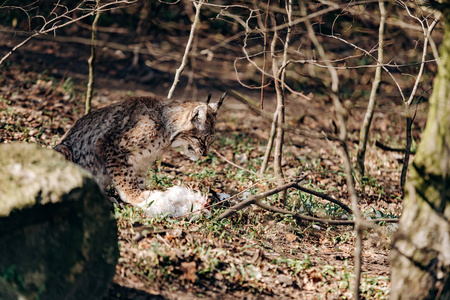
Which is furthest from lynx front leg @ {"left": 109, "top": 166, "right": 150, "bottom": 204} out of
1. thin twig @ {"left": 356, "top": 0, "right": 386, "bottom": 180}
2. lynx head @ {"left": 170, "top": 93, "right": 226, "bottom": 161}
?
thin twig @ {"left": 356, "top": 0, "right": 386, "bottom": 180}

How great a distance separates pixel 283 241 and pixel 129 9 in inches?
296

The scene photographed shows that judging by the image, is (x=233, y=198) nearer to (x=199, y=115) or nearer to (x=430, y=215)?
(x=199, y=115)

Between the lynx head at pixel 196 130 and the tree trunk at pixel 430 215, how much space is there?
220cm

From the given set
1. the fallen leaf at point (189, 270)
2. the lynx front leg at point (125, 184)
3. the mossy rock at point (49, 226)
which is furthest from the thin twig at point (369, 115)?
the mossy rock at point (49, 226)

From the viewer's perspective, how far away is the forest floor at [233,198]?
4.01 metres

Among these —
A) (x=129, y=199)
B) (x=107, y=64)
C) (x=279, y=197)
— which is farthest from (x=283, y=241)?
(x=107, y=64)

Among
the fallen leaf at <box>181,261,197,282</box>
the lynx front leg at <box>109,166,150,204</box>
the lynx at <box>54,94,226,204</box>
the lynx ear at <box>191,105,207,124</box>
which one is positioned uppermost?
the lynx ear at <box>191,105,207,124</box>

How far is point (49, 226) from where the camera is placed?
120 inches

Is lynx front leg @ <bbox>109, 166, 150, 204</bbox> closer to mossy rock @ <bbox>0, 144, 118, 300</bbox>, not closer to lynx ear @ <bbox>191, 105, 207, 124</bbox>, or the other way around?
lynx ear @ <bbox>191, 105, 207, 124</bbox>

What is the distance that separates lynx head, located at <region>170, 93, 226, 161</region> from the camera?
16.1 feet

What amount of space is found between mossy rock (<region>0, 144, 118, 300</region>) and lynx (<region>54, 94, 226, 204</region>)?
1.49 meters

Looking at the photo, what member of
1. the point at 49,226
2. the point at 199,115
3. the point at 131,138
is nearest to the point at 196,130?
the point at 199,115

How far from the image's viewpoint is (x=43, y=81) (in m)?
8.20

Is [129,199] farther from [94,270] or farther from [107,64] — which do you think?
[107,64]
